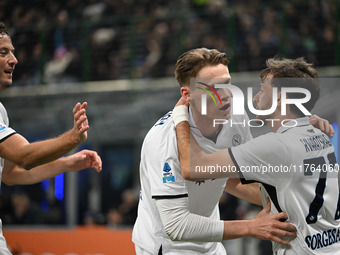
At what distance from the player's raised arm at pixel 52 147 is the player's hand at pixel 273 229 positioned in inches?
44.6

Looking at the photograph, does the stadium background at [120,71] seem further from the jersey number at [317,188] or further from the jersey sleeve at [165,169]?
the jersey number at [317,188]

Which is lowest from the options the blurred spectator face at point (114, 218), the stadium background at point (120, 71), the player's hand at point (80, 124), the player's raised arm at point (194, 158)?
the blurred spectator face at point (114, 218)

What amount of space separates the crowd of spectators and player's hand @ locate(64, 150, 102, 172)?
6.99m

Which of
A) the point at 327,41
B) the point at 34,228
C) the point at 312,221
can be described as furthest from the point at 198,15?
the point at 312,221

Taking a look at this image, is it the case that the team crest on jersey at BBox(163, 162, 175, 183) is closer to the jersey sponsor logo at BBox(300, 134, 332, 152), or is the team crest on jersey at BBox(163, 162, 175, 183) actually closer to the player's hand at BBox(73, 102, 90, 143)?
the player's hand at BBox(73, 102, 90, 143)

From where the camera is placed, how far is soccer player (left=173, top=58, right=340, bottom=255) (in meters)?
3.36

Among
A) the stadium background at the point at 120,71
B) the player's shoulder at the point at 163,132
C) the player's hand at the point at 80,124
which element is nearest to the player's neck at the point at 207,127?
the player's shoulder at the point at 163,132

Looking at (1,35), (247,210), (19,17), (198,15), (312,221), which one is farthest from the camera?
(19,17)

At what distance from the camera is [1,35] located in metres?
4.20

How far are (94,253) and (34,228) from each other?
1.47 m

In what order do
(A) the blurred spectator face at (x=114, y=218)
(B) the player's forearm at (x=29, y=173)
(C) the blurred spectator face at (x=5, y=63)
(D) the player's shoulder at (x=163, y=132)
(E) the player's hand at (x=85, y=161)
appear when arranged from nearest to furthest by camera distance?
(D) the player's shoulder at (x=163, y=132), (C) the blurred spectator face at (x=5, y=63), (E) the player's hand at (x=85, y=161), (B) the player's forearm at (x=29, y=173), (A) the blurred spectator face at (x=114, y=218)

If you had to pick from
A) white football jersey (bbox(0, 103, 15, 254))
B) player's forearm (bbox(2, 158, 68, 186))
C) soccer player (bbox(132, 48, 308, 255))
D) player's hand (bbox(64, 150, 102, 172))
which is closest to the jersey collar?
soccer player (bbox(132, 48, 308, 255))

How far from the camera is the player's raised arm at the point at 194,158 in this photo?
344cm

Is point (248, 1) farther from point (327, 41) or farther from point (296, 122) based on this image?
point (296, 122)
